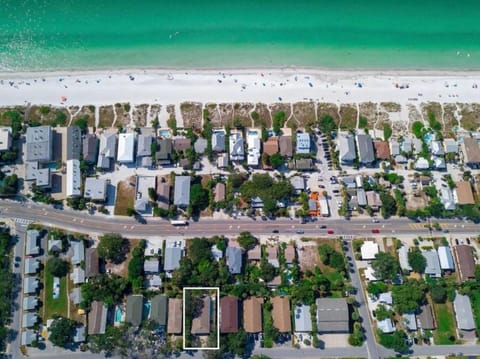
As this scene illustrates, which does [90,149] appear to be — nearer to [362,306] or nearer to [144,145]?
[144,145]

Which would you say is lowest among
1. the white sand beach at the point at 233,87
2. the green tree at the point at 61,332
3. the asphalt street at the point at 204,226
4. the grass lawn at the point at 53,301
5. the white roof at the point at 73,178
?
the green tree at the point at 61,332

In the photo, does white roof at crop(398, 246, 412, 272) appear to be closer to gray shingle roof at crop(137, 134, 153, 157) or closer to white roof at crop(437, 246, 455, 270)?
white roof at crop(437, 246, 455, 270)

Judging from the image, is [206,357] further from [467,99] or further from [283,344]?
[467,99]

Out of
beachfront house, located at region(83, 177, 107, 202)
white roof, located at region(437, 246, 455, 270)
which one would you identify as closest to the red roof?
beachfront house, located at region(83, 177, 107, 202)

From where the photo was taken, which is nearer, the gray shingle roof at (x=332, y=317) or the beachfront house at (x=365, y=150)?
the gray shingle roof at (x=332, y=317)

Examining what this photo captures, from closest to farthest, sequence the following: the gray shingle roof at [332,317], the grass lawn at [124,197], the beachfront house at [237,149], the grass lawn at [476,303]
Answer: the gray shingle roof at [332,317], the grass lawn at [476,303], the grass lawn at [124,197], the beachfront house at [237,149]

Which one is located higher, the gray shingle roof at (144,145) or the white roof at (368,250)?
the gray shingle roof at (144,145)

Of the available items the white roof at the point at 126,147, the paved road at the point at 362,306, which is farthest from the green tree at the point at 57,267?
the paved road at the point at 362,306

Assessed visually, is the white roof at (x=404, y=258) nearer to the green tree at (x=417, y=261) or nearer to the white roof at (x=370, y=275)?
the green tree at (x=417, y=261)
